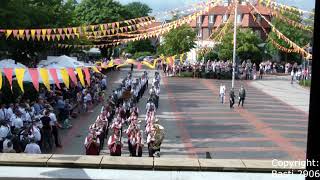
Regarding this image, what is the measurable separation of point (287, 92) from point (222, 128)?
730 inches

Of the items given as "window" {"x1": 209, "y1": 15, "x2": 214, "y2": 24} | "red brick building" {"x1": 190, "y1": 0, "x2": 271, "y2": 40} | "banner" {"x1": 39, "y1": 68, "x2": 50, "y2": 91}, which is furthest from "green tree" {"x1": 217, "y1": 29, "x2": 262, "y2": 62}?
"banner" {"x1": 39, "y1": 68, "x2": 50, "y2": 91}

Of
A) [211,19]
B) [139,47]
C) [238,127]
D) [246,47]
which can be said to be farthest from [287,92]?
[139,47]

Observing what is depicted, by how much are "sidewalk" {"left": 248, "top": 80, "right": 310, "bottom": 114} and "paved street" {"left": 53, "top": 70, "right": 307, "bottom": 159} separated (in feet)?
2.23

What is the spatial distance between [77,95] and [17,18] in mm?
5073

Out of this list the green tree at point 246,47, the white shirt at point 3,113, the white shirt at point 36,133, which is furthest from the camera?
the green tree at point 246,47

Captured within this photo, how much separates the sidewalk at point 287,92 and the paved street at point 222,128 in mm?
679

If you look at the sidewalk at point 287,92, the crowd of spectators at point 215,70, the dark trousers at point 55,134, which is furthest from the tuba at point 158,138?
the crowd of spectators at point 215,70

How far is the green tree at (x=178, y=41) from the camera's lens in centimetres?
5188

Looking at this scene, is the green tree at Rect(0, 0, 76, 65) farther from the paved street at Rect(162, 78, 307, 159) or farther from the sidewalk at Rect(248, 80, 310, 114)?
the sidewalk at Rect(248, 80, 310, 114)

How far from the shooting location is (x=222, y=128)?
2269 centimetres

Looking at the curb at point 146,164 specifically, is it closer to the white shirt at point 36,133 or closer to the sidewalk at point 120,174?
the sidewalk at point 120,174

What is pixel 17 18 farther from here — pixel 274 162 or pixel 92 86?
pixel 274 162

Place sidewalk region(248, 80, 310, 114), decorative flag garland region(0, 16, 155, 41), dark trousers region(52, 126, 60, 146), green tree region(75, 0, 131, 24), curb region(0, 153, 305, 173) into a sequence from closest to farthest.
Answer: curb region(0, 153, 305, 173) → dark trousers region(52, 126, 60, 146) → decorative flag garland region(0, 16, 155, 41) → sidewalk region(248, 80, 310, 114) → green tree region(75, 0, 131, 24)

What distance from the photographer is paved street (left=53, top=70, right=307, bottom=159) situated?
17.8 metres
